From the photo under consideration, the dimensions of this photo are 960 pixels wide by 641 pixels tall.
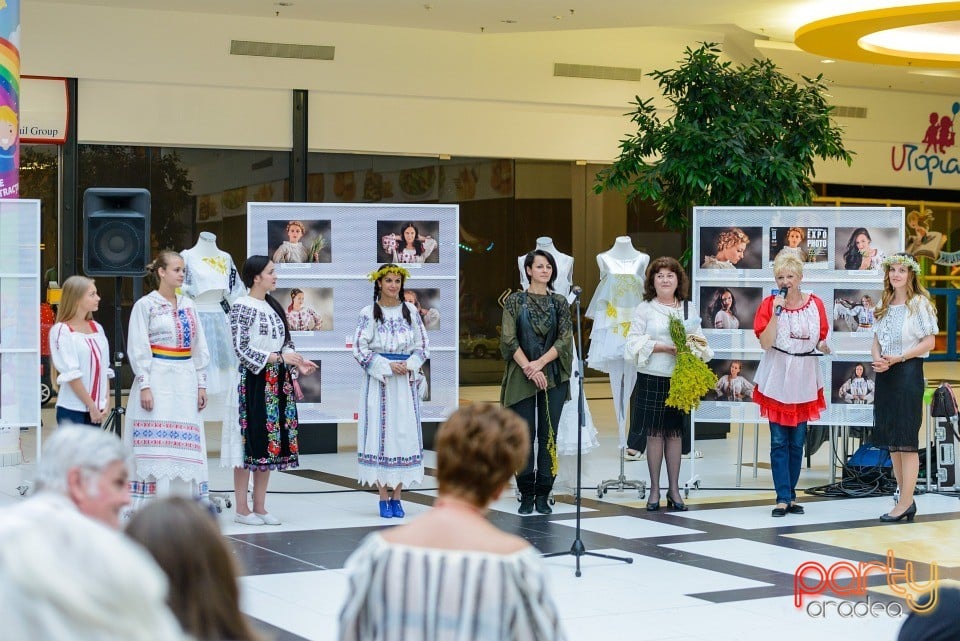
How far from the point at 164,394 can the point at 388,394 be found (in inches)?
58.0

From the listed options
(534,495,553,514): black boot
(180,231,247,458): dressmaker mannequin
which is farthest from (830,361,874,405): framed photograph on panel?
(180,231,247,458): dressmaker mannequin

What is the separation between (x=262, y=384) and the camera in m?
7.71

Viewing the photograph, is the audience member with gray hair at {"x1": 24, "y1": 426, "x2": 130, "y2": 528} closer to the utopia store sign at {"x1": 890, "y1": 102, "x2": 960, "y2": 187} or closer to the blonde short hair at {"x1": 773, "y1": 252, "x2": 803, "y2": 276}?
the blonde short hair at {"x1": 773, "y1": 252, "x2": 803, "y2": 276}

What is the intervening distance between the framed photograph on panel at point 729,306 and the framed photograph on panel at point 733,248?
0.17m

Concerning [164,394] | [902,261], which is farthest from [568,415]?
[164,394]

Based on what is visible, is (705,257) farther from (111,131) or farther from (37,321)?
(111,131)

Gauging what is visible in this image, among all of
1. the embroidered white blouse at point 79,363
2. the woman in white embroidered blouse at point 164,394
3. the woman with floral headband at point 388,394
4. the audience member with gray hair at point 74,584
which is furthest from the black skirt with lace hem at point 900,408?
the audience member with gray hair at point 74,584

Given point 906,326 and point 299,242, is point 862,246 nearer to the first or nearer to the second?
point 906,326

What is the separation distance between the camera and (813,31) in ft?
45.9

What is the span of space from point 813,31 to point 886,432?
279 inches

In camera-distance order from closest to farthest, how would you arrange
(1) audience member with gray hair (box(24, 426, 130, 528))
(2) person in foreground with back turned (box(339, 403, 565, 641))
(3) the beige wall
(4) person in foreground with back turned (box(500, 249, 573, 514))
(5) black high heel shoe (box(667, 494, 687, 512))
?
(1) audience member with gray hair (box(24, 426, 130, 528)), (2) person in foreground with back turned (box(339, 403, 565, 641)), (4) person in foreground with back turned (box(500, 249, 573, 514)), (5) black high heel shoe (box(667, 494, 687, 512)), (3) the beige wall

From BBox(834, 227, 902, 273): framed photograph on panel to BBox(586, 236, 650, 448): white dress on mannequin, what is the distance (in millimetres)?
1395

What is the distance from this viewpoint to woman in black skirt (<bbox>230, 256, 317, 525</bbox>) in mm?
7648

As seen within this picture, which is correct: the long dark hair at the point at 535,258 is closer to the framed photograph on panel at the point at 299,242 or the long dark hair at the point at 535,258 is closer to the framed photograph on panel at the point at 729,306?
the framed photograph on panel at the point at 729,306
